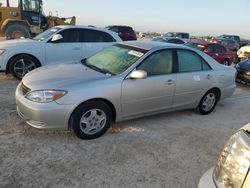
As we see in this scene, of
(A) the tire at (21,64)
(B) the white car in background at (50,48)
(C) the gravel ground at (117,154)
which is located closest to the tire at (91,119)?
(C) the gravel ground at (117,154)

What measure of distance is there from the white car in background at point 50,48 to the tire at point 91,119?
2948mm

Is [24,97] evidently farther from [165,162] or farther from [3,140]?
[165,162]

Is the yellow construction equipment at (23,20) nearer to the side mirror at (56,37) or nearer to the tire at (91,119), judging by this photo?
the side mirror at (56,37)

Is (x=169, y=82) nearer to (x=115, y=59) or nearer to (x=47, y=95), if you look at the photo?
(x=115, y=59)

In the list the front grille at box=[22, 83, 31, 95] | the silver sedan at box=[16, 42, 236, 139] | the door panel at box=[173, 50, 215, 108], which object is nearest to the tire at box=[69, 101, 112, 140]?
the silver sedan at box=[16, 42, 236, 139]

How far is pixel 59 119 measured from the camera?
3.70 m

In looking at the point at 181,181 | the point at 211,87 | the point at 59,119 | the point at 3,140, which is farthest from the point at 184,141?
the point at 3,140

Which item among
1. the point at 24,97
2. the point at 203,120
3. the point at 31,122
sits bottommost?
the point at 203,120

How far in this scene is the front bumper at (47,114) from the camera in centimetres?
363

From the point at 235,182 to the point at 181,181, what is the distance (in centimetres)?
162

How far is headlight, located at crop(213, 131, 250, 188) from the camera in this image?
164 centimetres

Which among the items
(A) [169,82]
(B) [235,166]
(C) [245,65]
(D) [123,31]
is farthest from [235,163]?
(D) [123,31]

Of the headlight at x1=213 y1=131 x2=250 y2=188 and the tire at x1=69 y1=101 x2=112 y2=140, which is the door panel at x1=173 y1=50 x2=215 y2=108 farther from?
the headlight at x1=213 y1=131 x2=250 y2=188

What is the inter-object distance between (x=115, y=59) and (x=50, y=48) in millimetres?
3307
